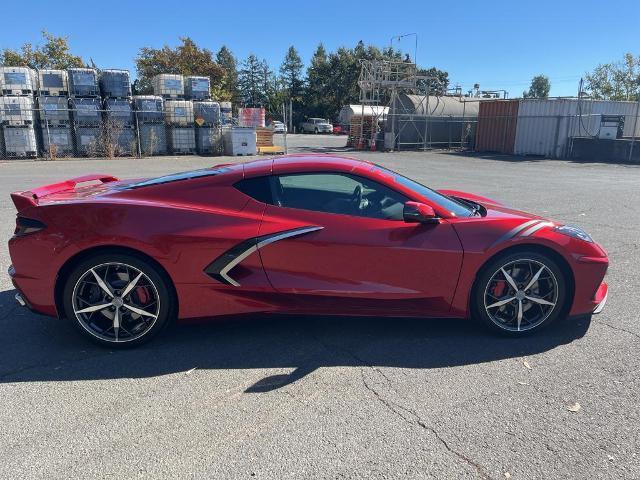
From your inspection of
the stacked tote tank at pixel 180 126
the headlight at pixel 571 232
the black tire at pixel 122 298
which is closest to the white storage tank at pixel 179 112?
the stacked tote tank at pixel 180 126

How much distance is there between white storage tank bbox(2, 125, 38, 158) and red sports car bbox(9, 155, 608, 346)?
754 inches

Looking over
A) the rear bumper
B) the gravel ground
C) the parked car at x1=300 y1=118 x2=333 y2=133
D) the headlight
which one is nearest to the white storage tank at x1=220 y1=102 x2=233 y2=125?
the gravel ground

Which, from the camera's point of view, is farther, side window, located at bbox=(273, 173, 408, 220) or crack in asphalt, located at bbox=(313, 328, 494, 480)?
side window, located at bbox=(273, 173, 408, 220)

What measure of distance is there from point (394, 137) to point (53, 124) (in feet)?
60.8

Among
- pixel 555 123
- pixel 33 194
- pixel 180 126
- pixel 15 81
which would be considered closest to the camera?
pixel 33 194

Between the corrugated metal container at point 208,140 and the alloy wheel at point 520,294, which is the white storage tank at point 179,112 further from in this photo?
the alloy wheel at point 520,294

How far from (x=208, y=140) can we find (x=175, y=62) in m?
28.3

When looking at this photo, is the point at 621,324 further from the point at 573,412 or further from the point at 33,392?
the point at 33,392

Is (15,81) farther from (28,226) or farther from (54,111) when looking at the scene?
(28,226)

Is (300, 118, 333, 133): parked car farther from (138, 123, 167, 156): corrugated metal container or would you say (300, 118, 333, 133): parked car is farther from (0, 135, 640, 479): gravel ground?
(0, 135, 640, 479): gravel ground

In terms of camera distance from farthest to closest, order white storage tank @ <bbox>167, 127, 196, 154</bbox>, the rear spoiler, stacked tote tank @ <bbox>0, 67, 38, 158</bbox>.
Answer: white storage tank @ <bbox>167, 127, 196, 154</bbox>
stacked tote tank @ <bbox>0, 67, 38, 158</bbox>
the rear spoiler

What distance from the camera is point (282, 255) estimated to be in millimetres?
3518

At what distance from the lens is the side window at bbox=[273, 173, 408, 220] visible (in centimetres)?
366

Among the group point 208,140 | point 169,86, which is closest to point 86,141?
point 169,86
